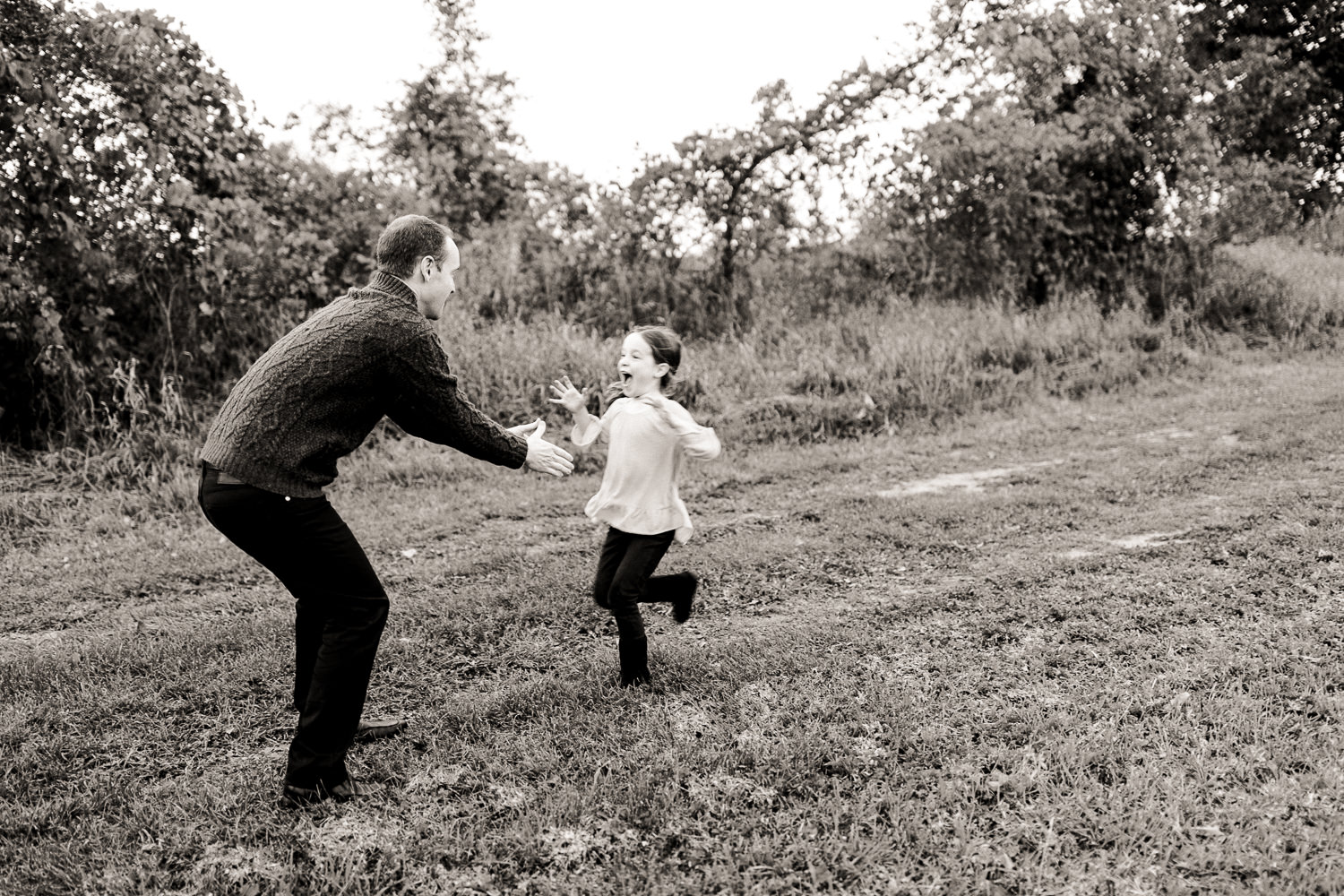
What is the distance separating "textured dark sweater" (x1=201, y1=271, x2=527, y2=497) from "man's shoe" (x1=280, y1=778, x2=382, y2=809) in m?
1.03

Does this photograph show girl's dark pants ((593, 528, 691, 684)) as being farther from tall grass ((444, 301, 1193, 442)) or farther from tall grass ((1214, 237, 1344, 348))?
tall grass ((1214, 237, 1344, 348))

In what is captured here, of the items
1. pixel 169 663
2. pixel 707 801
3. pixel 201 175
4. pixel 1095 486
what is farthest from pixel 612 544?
pixel 201 175

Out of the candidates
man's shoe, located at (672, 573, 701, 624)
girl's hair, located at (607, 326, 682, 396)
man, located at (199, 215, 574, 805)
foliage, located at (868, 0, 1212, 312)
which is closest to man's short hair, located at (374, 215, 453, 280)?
man, located at (199, 215, 574, 805)

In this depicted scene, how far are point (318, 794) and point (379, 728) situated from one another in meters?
0.56

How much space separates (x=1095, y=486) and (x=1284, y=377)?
5.57 m

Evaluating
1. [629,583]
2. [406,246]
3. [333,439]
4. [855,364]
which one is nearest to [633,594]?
[629,583]

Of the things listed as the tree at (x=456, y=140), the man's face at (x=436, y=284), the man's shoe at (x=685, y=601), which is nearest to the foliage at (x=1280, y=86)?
the tree at (x=456, y=140)

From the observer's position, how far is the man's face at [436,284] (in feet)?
11.6

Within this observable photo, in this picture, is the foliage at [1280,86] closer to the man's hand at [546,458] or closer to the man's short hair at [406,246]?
the man's hand at [546,458]

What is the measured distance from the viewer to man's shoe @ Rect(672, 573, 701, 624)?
4.79 meters

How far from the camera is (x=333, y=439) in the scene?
3330mm

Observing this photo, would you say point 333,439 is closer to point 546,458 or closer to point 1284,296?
point 546,458

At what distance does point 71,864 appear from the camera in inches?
128

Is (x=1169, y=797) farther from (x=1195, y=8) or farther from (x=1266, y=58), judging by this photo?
(x=1195, y=8)
